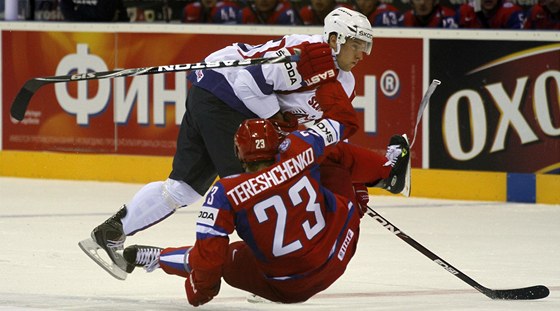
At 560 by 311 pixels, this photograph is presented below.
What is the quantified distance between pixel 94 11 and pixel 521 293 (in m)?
5.39

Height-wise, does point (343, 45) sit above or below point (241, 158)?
above

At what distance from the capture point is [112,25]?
33.6ft

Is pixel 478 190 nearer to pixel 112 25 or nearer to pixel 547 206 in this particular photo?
pixel 547 206

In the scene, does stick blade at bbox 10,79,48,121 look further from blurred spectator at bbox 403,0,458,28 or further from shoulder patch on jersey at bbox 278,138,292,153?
blurred spectator at bbox 403,0,458,28

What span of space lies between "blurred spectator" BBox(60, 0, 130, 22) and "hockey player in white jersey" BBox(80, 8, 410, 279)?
433 centimetres

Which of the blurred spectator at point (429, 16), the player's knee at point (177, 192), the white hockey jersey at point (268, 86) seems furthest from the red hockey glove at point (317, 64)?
the blurred spectator at point (429, 16)

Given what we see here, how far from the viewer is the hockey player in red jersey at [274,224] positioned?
507cm

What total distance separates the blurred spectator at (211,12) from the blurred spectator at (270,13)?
200mm

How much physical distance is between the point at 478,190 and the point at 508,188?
0.19 m

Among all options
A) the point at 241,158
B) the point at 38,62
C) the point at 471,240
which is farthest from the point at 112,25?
the point at 241,158

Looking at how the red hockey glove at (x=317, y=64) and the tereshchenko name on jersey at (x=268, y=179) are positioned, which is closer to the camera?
the tereshchenko name on jersey at (x=268, y=179)

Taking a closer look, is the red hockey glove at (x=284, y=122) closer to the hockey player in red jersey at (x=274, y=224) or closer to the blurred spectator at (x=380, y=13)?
the hockey player in red jersey at (x=274, y=224)

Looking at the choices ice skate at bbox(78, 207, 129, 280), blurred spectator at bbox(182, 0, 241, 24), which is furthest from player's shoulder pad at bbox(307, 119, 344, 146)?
blurred spectator at bbox(182, 0, 241, 24)

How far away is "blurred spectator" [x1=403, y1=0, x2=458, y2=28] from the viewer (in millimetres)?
9961
